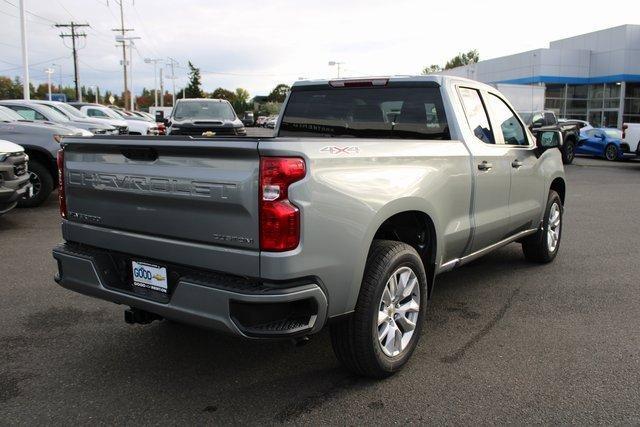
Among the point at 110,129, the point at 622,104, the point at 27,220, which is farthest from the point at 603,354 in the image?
the point at 622,104

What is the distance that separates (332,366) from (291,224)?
136 cm

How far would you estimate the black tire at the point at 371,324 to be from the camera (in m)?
3.29

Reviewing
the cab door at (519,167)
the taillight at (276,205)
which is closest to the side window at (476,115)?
the cab door at (519,167)

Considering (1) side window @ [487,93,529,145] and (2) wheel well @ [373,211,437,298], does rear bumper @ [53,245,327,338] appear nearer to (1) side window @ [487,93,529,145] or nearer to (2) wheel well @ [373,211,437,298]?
(2) wheel well @ [373,211,437,298]

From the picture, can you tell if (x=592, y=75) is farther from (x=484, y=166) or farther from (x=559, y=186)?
(x=484, y=166)

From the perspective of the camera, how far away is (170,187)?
10.2 feet

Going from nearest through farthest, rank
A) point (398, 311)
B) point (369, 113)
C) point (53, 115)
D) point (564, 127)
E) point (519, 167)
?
point (398, 311) < point (369, 113) < point (519, 167) < point (53, 115) < point (564, 127)

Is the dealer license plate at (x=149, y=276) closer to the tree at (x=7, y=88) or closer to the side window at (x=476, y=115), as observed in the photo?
the side window at (x=476, y=115)

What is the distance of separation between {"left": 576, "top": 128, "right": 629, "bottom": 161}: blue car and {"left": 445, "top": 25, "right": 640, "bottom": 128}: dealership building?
15.1 m

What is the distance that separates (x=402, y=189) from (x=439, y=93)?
1.30 m

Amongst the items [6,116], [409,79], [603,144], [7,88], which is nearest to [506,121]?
[409,79]

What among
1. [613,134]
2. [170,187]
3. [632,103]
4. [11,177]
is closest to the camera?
Result: [170,187]

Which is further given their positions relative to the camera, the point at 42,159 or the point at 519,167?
the point at 42,159

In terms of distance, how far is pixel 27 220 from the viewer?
8711 millimetres
